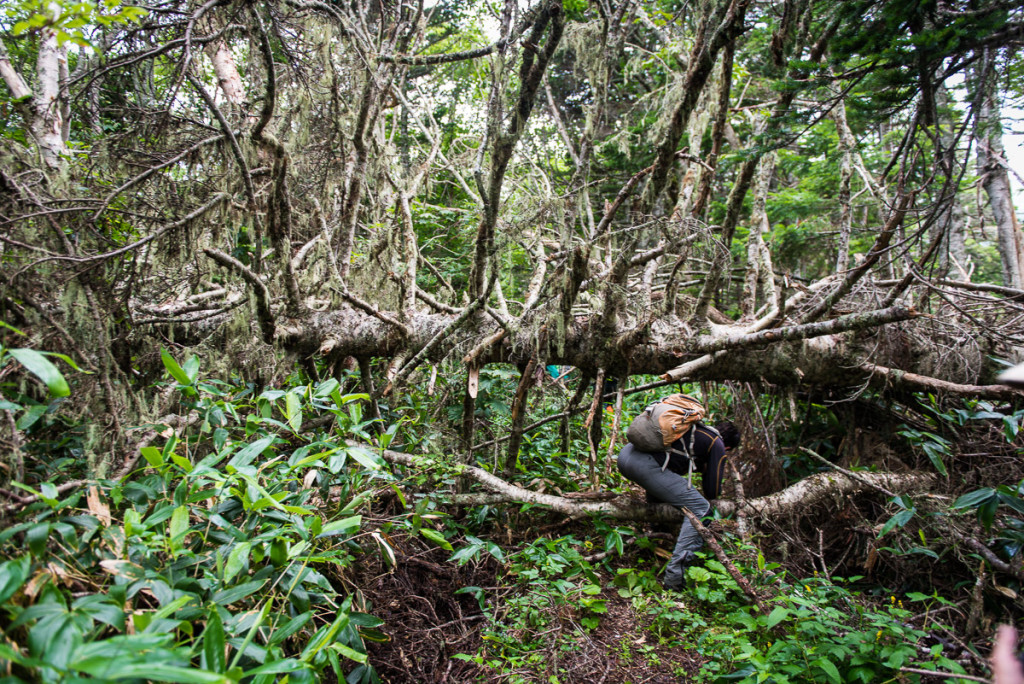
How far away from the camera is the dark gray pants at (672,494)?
3859 mm

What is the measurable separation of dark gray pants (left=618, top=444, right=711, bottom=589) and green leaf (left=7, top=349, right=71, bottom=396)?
369cm

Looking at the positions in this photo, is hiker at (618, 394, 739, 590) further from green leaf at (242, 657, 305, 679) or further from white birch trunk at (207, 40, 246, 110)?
white birch trunk at (207, 40, 246, 110)

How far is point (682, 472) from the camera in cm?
427

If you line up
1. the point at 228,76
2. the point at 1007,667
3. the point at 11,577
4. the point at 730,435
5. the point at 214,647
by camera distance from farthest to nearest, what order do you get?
the point at 228,76 → the point at 730,435 → the point at 214,647 → the point at 11,577 → the point at 1007,667

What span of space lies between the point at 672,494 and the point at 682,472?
12.1 inches

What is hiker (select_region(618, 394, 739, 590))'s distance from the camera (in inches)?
154

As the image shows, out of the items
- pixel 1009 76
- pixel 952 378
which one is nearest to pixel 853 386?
pixel 952 378

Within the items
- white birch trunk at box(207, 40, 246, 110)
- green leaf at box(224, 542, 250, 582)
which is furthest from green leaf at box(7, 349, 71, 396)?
white birch trunk at box(207, 40, 246, 110)

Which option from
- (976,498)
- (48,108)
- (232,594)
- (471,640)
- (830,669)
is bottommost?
(471,640)

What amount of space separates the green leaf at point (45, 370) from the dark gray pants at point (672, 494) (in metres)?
3.69

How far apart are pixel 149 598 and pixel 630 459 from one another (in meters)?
3.31

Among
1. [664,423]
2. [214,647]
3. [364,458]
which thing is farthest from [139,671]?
[664,423]

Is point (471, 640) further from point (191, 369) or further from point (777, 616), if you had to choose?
point (191, 369)

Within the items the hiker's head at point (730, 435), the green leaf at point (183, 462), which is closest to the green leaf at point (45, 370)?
the green leaf at point (183, 462)
